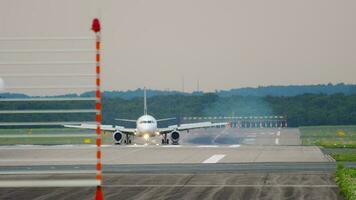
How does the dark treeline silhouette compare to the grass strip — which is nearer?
the grass strip

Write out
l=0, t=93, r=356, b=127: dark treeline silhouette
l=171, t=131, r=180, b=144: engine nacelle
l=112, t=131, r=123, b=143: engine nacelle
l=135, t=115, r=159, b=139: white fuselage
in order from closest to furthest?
l=112, t=131, r=123, b=143: engine nacelle → l=135, t=115, r=159, b=139: white fuselage → l=171, t=131, r=180, b=144: engine nacelle → l=0, t=93, r=356, b=127: dark treeline silhouette

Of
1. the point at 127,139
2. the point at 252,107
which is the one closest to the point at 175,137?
the point at 127,139

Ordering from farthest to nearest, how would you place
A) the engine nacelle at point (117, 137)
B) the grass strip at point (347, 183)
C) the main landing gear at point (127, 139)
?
the main landing gear at point (127, 139) → the engine nacelle at point (117, 137) → the grass strip at point (347, 183)

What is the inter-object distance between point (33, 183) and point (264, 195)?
478 inches

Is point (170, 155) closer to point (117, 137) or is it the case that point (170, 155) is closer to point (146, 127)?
point (117, 137)

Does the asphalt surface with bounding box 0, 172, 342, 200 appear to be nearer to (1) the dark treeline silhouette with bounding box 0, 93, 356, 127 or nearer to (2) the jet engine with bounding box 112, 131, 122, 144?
(2) the jet engine with bounding box 112, 131, 122, 144

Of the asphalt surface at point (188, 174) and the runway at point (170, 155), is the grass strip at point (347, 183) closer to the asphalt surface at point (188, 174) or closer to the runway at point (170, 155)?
the asphalt surface at point (188, 174)

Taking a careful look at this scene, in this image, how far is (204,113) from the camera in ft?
548

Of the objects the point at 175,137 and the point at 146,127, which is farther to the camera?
the point at 175,137

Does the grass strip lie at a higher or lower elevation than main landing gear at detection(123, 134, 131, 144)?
lower

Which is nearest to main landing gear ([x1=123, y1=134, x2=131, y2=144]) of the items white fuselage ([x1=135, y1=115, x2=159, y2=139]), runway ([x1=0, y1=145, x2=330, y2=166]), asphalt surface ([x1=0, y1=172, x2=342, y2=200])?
white fuselage ([x1=135, y1=115, x2=159, y2=139])

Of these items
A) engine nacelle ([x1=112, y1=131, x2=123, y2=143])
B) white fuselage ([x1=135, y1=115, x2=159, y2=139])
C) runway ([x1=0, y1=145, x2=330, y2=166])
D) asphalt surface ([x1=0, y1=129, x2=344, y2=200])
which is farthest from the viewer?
white fuselage ([x1=135, y1=115, x2=159, y2=139])

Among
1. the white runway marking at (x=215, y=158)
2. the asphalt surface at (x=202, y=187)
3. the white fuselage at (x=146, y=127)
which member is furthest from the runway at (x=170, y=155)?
the white fuselage at (x=146, y=127)

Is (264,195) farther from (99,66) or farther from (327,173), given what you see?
(99,66)
